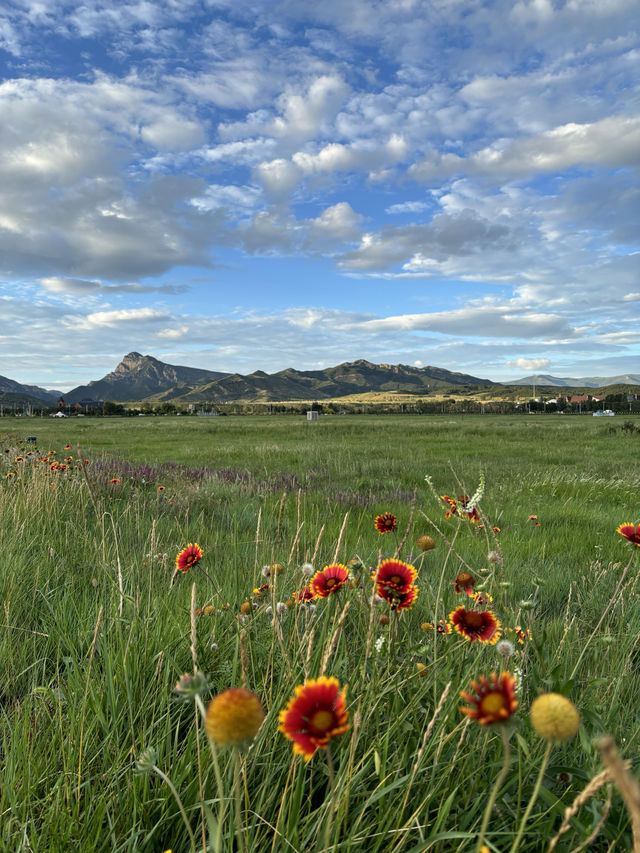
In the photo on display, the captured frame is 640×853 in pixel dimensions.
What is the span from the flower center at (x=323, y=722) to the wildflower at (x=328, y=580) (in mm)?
677

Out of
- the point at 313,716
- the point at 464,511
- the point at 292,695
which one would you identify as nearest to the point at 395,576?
the point at 292,695

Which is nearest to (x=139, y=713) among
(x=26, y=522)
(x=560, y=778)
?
(x=560, y=778)

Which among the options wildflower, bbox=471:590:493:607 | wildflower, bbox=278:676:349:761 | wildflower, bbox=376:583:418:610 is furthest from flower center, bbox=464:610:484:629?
wildflower, bbox=278:676:349:761

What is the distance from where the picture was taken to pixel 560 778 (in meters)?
1.57

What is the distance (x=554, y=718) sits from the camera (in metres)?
0.71

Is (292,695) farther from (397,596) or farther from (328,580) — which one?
(397,596)

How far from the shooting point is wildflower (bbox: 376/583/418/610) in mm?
1532

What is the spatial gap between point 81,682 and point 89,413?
127 metres

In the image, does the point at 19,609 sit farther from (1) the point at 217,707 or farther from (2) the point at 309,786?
A: (1) the point at 217,707

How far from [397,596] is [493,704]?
2.60 feet

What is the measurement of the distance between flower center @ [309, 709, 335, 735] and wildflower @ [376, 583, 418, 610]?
665 mm

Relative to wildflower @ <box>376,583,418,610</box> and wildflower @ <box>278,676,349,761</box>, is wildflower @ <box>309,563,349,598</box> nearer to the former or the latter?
wildflower @ <box>376,583,418,610</box>

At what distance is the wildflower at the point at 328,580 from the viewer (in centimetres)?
162

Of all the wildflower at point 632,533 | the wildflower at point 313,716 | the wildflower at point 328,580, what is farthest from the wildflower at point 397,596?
the wildflower at point 632,533
